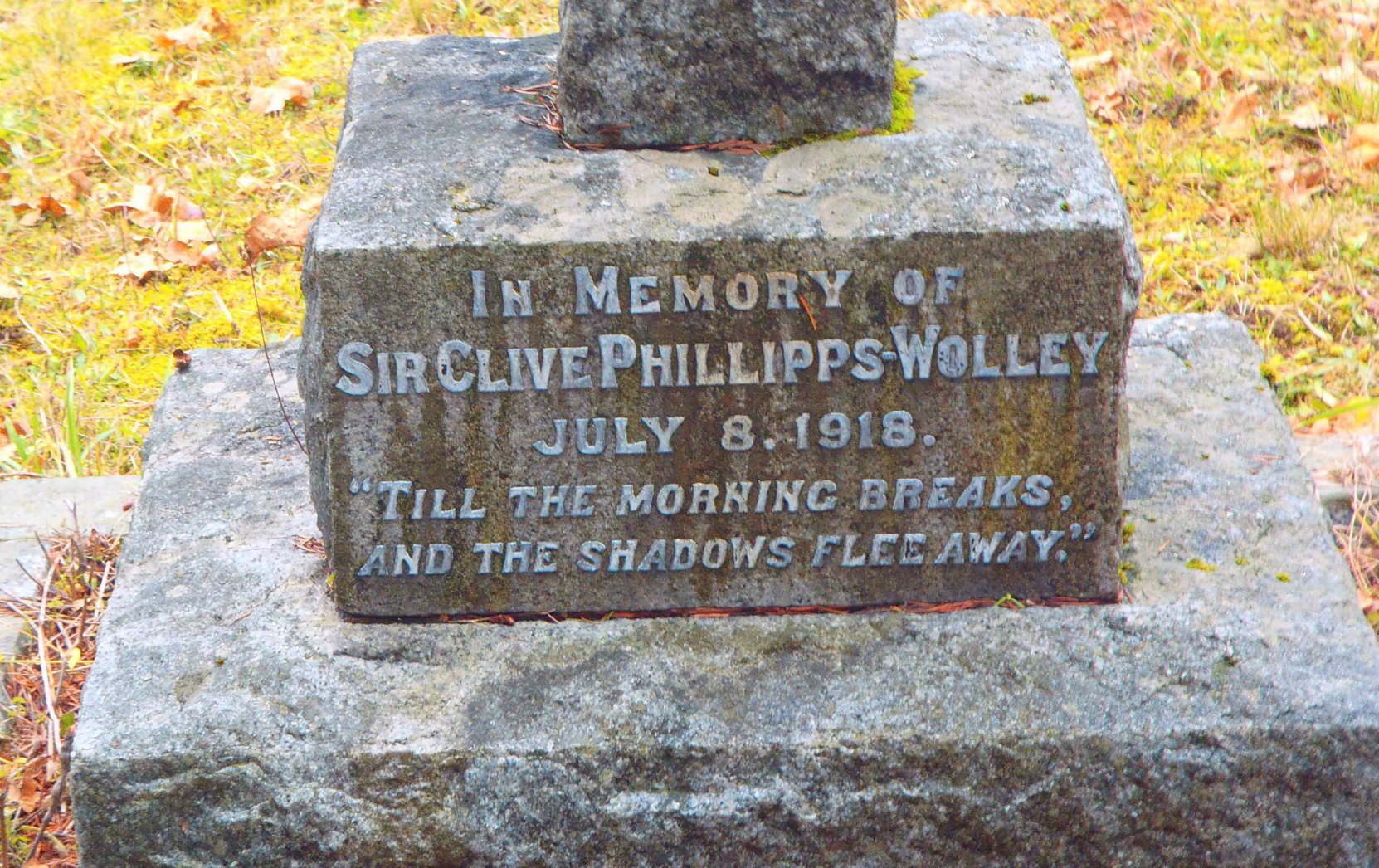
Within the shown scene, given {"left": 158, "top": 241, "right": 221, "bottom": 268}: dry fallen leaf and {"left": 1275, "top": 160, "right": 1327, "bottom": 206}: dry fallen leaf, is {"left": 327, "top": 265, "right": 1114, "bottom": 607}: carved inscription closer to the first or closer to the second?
{"left": 158, "top": 241, "right": 221, "bottom": 268}: dry fallen leaf

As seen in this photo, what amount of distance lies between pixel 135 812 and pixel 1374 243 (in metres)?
3.54

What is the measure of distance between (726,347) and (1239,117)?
10.1 ft

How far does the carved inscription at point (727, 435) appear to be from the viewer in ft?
7.06

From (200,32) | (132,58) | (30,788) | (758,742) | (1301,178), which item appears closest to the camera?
(758,742)

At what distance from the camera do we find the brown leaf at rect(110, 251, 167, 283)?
4207mm

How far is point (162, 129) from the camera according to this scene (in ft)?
15.7

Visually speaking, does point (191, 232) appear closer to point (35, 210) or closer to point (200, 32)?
point (35, 210)

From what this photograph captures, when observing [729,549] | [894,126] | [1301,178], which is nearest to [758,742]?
[729,549]

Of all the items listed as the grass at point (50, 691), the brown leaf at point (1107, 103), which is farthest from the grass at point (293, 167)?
the grass at point (50, 691)

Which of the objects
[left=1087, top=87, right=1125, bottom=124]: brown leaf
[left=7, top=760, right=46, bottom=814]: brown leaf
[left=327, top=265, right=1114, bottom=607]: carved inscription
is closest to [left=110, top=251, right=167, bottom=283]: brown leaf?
[left=7, top=760, right=46, bottom=814]: brown leaf

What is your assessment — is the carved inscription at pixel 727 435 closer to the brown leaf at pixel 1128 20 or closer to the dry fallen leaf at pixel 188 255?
the dry fallen leaf at pixel 188 255

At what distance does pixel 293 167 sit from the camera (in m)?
4.61

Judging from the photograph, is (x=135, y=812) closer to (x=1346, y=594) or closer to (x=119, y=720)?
(x=119, y=720)

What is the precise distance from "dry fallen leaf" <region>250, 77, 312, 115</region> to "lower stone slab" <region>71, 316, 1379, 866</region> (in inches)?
113
